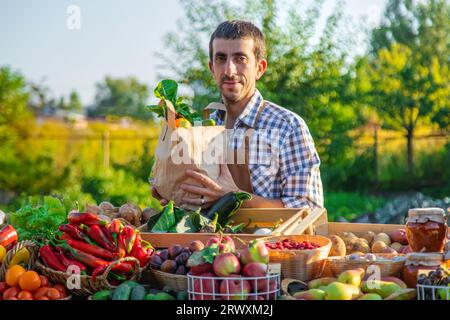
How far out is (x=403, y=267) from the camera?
3482mm

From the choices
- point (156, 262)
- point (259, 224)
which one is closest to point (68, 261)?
point (156, 262)

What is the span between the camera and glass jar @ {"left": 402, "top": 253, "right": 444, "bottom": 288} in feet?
10.9

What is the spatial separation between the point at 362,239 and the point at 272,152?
3.29 feet

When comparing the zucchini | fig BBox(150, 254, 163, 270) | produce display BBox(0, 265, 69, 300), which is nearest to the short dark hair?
the zucchini

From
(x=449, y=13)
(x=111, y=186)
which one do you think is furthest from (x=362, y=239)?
(x=449, y=13)

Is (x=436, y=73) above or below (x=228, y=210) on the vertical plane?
above

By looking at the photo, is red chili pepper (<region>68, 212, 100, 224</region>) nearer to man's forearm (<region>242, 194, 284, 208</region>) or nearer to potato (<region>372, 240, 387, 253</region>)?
man's forearm (<region>242, 194, 284, 208</region>)

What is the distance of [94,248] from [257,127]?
6.20ft

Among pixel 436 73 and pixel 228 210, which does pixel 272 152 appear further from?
pixel 436 73

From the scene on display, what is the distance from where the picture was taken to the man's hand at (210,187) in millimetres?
4441

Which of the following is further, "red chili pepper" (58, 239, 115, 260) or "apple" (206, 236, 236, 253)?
"red chili pepper" (58, 239, 115, 260)

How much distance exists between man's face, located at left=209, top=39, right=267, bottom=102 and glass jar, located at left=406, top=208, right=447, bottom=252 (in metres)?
1.72

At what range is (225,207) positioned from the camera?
174 inches

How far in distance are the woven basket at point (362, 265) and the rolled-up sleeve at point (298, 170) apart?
132 cm
